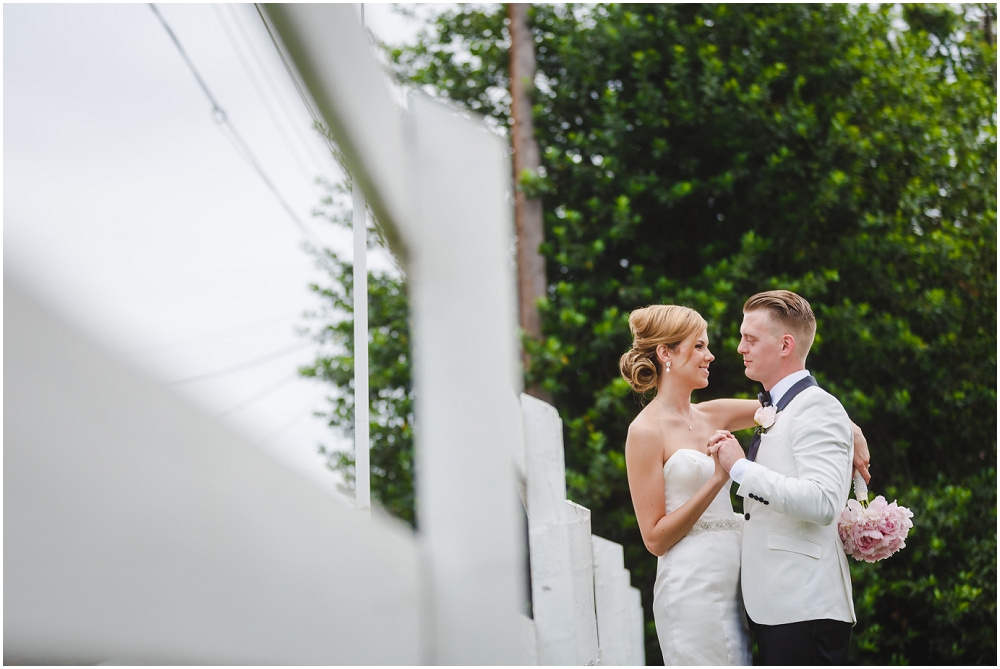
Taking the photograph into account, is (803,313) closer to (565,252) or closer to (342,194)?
(565,252)

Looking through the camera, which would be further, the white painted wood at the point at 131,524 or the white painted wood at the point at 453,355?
the white painted wood at the point at 453,355

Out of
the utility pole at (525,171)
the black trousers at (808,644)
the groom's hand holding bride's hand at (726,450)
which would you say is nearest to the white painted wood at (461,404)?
the groom's hand holding bride's hand at (726,450)

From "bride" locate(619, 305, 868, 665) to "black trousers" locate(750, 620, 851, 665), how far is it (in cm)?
20

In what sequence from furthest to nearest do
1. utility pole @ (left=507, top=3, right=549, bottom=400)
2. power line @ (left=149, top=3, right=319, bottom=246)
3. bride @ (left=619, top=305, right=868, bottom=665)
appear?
utility pole @ (left=507, top=3, right=549, bottom=400) < power line @ (left=149, top=3, right=319, bottom=246) < bride @ (left=619, top=305, right=868, bottom=665)

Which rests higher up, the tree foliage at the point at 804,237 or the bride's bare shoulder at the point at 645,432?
the tree foliage at the point at 804,237

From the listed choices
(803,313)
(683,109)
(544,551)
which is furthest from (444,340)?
(683,109)

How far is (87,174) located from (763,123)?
482 centimetres

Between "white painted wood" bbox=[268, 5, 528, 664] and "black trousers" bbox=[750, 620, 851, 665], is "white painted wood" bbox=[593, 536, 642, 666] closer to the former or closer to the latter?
"black trousers" bbox=[750, 620, 851, 665]

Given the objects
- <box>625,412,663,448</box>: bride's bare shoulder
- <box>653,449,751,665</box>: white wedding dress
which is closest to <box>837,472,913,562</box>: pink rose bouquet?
<box>653,449,751,665</box>: white wedding dress

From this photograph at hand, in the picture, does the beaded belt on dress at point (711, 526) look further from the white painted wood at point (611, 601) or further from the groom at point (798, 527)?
the white painted wood at point (611, 601)

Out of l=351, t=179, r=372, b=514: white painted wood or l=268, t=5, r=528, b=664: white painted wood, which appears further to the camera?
l=351, t=179, r=372, b=514: white painted wood

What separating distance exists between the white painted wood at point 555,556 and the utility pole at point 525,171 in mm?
2954

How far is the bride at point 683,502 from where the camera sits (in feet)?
6.91

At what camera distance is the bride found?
211cm
